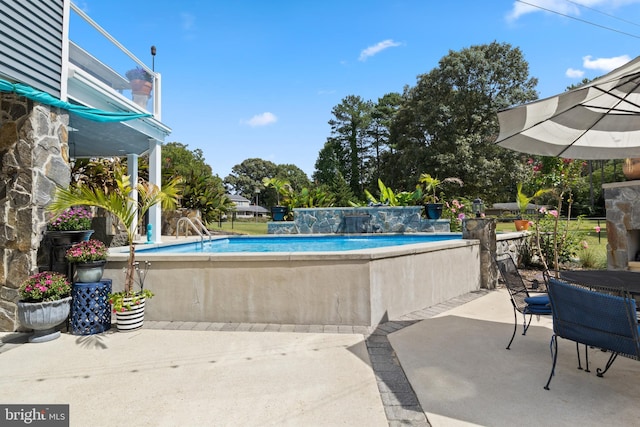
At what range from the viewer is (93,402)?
2797 millimetres

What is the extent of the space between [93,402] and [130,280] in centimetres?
221

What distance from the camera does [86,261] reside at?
470 cm

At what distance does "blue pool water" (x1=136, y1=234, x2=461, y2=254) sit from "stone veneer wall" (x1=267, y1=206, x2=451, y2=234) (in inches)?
32.2

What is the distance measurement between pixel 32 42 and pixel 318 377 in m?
5.83

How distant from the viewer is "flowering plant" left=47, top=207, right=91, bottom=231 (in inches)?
197

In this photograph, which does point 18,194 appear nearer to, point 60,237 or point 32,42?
point 60,237

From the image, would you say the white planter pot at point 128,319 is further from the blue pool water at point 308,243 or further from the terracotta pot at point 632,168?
the terracotta pot at point 632,168

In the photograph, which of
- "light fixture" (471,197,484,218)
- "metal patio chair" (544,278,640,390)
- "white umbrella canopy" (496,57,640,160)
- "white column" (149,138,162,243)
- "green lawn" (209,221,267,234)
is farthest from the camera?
"green lawn" (209,221,267,234)

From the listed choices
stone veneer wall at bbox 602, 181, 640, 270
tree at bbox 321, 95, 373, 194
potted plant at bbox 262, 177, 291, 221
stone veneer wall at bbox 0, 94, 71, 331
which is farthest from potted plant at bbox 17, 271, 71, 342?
tree at bbox 321, 95, 373, 194

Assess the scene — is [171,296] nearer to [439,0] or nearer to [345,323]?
[345,323]

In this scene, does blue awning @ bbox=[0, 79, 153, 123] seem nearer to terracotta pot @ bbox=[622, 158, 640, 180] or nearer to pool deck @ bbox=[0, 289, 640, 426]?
pool deck @ bbox=[0, 289, 640, 426]

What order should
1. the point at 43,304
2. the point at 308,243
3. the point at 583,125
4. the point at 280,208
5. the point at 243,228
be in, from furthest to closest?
1. the point at 243,228
2. the point at 280,208
3. the point at 308,243
4. the point at 583,125
5. the point at 43,304

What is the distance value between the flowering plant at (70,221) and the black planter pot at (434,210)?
10.2 meters

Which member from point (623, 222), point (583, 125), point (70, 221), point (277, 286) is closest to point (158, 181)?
point (70, 221)
